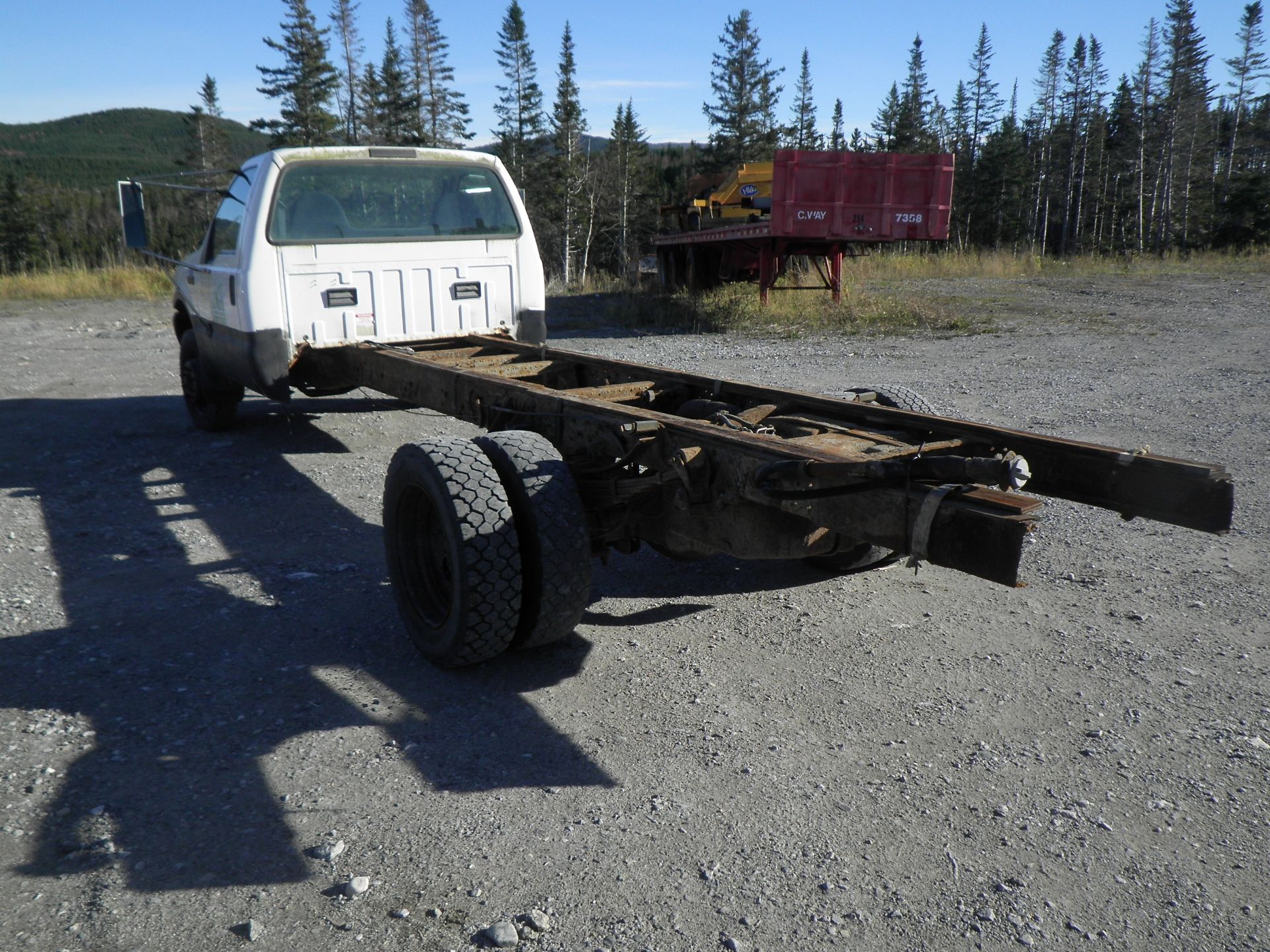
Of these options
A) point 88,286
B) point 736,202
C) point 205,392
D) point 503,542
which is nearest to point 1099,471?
point 503,542

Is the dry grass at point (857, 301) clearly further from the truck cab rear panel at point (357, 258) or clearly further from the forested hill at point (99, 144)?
the forested hill at point (99, 144)

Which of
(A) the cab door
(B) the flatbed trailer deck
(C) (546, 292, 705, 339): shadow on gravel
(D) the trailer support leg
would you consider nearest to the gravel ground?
(B) the flatbed trailer deck

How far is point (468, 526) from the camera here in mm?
3221

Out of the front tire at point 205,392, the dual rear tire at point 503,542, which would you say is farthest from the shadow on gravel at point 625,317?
the dual rear tire at point 503,542

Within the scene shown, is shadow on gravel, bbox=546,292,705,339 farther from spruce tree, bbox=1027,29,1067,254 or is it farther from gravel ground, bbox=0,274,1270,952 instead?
spruce tree, bbox=1027,29,1067,254

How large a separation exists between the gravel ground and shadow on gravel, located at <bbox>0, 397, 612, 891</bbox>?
0.05 ft

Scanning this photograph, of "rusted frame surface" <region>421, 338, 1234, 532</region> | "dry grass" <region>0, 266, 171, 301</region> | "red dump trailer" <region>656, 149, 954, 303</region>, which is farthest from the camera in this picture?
"dry grass" <region>0, 266, 171, 301</region>

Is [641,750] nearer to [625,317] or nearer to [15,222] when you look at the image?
[625,317]

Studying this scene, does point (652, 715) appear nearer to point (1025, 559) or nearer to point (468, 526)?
point (468, 526)

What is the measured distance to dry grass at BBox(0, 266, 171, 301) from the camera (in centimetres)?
1897

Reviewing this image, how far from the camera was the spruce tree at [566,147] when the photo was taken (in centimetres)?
4788

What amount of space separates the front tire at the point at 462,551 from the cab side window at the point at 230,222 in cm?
338

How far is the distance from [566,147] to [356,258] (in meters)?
46.4

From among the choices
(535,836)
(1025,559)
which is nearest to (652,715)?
(535,836)
